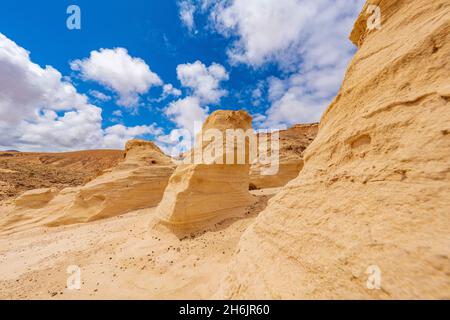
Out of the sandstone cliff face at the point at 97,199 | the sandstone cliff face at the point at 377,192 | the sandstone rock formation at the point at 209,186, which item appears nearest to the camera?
the sandstone cliff face at the point at 377,192

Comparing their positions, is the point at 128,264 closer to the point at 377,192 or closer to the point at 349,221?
the point at 349,221

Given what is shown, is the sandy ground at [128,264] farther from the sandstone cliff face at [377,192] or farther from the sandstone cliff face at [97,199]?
the sandstone cliff face at [97,199]

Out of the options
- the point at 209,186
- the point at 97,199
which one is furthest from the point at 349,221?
the point at 97,199

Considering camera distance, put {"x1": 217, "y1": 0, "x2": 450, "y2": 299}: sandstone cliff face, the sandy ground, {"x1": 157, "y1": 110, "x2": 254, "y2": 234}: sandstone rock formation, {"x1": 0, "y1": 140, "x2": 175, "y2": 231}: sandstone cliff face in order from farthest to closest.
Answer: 1. {"x1": 0, "y1": 140, "x2": 175, "y2": 231}: sandstone cliff face
2. {"x1": 157, "y1": 110, "x2": 254, "y2": 234}: sandstone rock formation
3. the sandy ground
4. {"x1": 217, "y1": 0, "x2": 450, "y2": 299}: sandstone cliff face

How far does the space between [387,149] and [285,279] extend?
165 centimetres

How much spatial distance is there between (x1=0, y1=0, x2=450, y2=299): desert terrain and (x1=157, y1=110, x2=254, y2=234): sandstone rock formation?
0.20 ft

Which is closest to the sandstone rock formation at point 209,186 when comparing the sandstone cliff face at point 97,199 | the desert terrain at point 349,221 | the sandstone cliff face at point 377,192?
the desert terrain at point 349,221

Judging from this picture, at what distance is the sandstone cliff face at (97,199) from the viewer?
1054 cm

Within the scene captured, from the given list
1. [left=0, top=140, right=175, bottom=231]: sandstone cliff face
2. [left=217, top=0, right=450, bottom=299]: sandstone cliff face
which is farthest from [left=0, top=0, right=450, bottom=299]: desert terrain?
[left=0, top=140, right=175, bottom=231]: sandstone cliff face

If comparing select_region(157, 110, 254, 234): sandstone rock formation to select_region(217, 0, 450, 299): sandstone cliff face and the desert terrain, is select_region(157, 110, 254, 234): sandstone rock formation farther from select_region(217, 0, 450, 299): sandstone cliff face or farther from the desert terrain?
select_region(217, 0, 450, 299): sandstone cliff face

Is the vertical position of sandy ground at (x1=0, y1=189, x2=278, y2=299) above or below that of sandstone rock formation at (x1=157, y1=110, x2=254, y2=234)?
below

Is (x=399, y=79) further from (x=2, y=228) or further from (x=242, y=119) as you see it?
Result: (x=2, y=228)

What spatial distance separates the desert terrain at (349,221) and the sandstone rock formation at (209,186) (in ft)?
0.20

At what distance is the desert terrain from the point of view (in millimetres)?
1629
